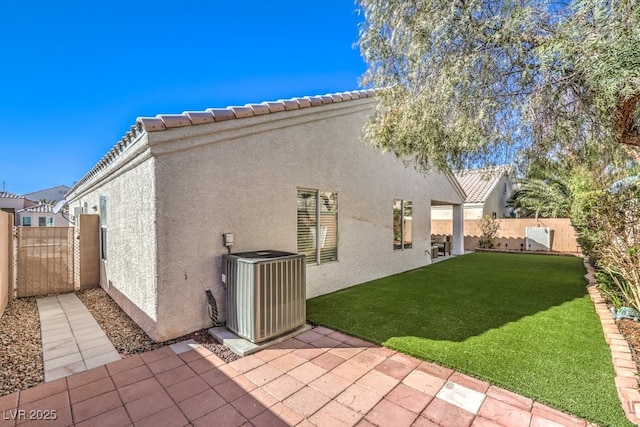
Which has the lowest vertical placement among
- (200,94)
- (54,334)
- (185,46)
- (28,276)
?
(54,334)

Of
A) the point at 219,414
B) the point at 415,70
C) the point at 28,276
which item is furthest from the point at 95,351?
the point at 415,70

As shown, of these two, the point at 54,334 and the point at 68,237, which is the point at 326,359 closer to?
the point at 54,334

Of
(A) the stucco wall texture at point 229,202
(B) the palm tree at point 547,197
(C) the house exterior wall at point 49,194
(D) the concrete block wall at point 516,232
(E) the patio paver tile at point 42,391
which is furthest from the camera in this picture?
(C) the house exterior wall at point 49,194

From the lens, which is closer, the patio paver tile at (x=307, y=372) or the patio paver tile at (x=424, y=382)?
the patio paver tile at (x=424, y=382)

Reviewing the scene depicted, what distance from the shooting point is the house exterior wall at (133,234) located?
5262 mm

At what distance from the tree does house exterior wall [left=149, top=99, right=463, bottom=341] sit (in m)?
2.26

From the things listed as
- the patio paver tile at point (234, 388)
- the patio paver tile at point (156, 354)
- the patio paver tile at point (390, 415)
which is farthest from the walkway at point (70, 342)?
the patio paver tile at point (390, 415)

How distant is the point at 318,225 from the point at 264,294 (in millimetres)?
3429

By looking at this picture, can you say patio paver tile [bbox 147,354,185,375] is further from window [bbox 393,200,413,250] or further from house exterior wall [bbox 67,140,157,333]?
window [bbox 393,200,413,250]

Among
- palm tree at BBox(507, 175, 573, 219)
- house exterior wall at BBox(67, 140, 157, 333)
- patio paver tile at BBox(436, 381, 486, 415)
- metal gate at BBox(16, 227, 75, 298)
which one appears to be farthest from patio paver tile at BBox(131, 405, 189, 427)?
palm tree at BBox(507, 175, 573, 219)

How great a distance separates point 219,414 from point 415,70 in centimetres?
667

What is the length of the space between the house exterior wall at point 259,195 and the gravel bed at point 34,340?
Result: 0.45 m

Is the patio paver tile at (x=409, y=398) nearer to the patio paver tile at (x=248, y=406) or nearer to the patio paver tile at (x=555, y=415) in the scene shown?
the patio paver tile at (x=555, y=415)

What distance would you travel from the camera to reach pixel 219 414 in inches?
131
